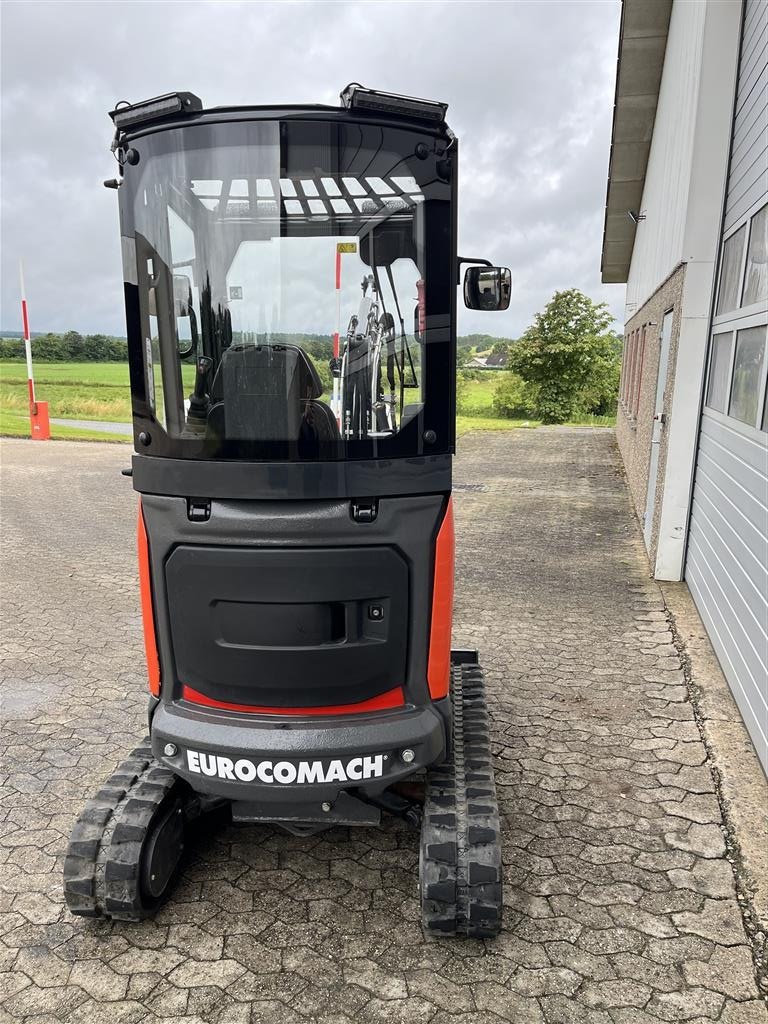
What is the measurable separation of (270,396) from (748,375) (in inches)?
152

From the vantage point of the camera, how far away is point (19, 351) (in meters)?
19.9

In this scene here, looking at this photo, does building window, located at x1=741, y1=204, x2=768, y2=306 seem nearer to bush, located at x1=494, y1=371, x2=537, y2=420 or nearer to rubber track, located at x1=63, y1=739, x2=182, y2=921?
rubber track, located at x1=63, y1=739, x2=182, y2=921

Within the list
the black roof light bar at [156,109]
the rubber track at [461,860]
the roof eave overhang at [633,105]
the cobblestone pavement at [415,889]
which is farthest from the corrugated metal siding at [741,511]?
the roof eave overhang at [633,105]

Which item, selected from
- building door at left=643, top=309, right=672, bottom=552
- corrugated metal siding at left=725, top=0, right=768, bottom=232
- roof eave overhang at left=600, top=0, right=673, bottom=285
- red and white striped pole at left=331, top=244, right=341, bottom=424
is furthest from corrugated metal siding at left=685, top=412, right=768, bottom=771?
roof eave overhang at left=600, top=0, right=673, bottom=285

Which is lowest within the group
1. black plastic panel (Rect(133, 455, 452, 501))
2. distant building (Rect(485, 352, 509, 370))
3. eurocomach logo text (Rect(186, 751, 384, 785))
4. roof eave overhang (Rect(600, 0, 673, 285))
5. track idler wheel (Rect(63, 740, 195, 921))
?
track idler wheel (Rect(63, 740, 195, 921))

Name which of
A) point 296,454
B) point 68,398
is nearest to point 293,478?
point 296,454

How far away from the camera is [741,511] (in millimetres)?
4965

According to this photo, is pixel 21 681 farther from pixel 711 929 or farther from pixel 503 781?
pixel 711 929

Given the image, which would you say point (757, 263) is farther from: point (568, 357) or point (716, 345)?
point (568, 357)

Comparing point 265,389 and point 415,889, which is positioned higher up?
point 265,389

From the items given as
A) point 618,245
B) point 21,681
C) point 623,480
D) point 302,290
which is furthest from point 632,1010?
point 618,245

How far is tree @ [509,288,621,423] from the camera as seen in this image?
149 ft

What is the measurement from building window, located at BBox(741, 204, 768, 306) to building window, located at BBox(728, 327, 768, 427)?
0.22 metres

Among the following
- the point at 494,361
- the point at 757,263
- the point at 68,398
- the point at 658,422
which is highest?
the point at 757,263
